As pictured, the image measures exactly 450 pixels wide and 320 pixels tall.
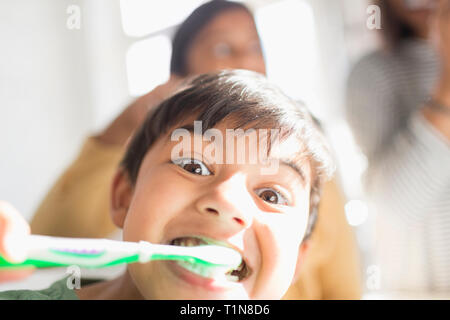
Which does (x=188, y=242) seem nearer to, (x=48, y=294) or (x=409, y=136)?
(x=48, y=294)

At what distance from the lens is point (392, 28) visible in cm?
49

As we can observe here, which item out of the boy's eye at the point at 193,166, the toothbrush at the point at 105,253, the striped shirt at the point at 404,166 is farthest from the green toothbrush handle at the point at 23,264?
the striped shirt at the point at 404,166

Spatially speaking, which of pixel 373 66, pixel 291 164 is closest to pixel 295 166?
pixel 291 164

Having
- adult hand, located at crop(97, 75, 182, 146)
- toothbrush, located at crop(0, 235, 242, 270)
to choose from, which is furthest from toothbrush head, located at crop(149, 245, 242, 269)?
adult hand, located at crop(97, 75, 182, 146)

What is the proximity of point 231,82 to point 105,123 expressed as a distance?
132mm

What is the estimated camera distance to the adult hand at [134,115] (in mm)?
354

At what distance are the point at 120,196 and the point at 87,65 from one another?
120 millimetres

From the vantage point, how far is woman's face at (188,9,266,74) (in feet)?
1.11

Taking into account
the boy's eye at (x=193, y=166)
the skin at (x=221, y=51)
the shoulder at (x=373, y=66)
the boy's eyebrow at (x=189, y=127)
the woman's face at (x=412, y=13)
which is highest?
the woman's face at (x=412, y=13)

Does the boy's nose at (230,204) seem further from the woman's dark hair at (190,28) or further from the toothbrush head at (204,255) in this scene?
the woman's dark hair at (190,28)

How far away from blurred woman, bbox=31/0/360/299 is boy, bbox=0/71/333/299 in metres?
0.04

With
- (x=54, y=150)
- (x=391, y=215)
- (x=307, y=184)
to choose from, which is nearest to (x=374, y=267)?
(x=391, y=215)

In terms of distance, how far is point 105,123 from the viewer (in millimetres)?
393

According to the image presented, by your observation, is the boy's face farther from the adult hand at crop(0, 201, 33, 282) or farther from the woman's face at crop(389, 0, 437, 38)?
the woman's face at crop(389, 0, 437, 38)
